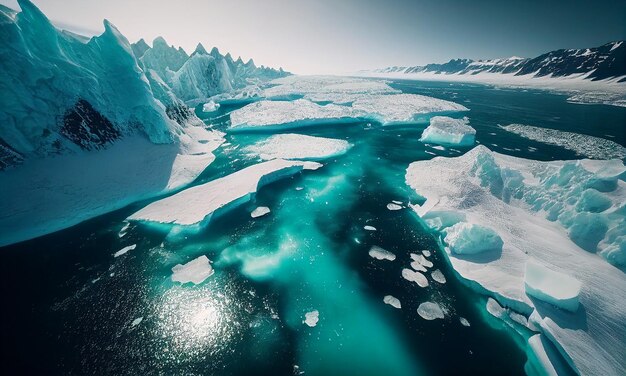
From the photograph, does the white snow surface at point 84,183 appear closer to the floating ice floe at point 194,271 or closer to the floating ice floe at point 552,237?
the floating ice floe at point 194,271

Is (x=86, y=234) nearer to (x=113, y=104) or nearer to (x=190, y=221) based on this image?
(x=190, y=221)

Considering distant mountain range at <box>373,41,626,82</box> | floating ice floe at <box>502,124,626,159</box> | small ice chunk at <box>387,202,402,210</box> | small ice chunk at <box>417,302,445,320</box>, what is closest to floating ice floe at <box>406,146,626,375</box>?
small ice chunk at <box>387,202,402,210</box>

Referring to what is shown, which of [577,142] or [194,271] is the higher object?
[194,271]

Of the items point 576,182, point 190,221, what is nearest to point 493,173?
point 576,182

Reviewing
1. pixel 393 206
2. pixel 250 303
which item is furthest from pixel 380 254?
pixel 250 303

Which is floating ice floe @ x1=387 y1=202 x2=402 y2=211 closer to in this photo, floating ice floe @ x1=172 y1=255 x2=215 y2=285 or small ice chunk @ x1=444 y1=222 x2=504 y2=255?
small ice chunk @ x1=444 y1=222 x2=504 y2=255

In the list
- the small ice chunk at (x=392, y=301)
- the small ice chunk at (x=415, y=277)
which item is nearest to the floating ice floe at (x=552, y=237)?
the small ice chunk at (x=415, y=277)

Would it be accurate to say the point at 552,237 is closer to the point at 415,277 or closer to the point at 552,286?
the point at 552,286
